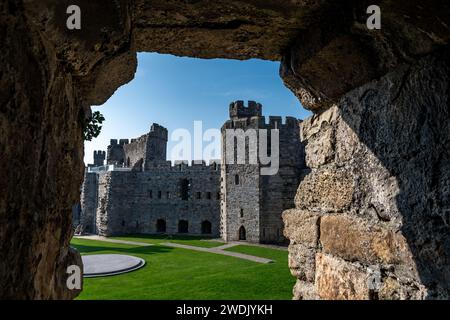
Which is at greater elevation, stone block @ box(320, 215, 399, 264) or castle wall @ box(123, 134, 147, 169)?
castle wall @ box(123, 134, 147, 169)

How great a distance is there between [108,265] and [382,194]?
15082mm

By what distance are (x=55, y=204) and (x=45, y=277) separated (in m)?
0.39

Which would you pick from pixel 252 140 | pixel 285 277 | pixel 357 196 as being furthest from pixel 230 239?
pixel 357 196

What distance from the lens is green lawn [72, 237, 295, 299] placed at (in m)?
10.3

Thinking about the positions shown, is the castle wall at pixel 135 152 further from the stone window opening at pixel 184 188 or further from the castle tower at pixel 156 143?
the stone window opening at pixel 184 188

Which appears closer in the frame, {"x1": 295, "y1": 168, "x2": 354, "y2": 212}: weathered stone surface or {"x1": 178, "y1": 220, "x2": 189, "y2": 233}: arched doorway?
{"x1": 295, "y1": 168, "x2": 354, "y2": 212}: weathered stone surface

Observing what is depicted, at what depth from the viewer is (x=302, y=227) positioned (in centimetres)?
311

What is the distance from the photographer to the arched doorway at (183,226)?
112 ft

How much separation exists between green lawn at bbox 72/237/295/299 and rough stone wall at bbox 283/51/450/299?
763cm

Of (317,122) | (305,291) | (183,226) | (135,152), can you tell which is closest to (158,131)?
(135,152)

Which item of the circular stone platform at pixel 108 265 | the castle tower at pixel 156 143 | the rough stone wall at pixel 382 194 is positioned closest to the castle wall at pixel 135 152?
the castle tower at pixel 156 143

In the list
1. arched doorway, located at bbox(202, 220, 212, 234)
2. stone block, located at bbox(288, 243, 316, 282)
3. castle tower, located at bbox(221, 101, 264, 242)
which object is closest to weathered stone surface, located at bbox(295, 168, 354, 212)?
stone block, located at bbox(288, 243, 316, 282)

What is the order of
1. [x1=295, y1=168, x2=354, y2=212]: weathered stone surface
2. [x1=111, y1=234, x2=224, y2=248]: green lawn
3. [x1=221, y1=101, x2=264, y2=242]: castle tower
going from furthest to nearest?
[x1=221, y1=101, x2=264, y2=242]: castle tower
[x1=111, y1=234, x2=224, y2=248]: green lawn
[x1=295, y1=168, x2=354, y2=212]: weathered stone surface

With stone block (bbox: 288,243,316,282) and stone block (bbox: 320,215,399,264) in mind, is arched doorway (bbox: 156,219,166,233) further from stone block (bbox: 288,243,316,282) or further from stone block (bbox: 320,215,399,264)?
stone block (bbox: 320,215,399,264)
